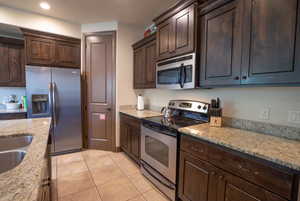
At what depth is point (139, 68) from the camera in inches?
118

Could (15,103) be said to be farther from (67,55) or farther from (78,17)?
(78,17)

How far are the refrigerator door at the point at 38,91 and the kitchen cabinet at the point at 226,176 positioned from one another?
2692 millimetres

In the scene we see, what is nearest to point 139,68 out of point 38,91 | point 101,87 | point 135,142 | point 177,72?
point 101,87

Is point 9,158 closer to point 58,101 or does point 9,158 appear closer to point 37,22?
point 58,101

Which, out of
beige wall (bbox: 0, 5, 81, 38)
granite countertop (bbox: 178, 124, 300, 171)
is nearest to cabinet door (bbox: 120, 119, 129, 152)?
granite countertop (bbox: 178, 124, 300, 171)

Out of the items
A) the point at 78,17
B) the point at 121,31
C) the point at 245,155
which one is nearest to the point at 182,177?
the point at 245,155

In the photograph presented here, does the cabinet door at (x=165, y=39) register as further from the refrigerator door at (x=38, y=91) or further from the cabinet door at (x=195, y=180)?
the refrigerator door at (x=38, y=91)

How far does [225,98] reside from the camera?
70.7 inches

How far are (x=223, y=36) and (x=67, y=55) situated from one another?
2926 millimetres

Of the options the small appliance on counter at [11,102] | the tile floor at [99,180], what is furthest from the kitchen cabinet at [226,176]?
the small appliance on counter at [11,102]

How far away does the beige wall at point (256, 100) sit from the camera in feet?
4.30

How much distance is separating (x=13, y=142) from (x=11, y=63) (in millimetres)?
2731

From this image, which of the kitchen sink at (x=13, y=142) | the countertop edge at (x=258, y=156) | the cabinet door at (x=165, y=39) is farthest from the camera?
the cabinet door at (x=165, y=39)

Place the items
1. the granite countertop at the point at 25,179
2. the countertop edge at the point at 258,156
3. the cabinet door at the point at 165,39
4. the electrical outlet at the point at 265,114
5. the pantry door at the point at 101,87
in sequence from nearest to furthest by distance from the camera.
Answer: the granite countertop at the point at 25,179 → the countertop edge at the point at 258,156 → the electrical outlet at the point at 265,114 → the cabinet door at the point at 165,39 → the pantry door at the point at 101,87
